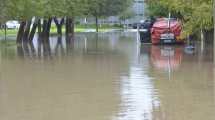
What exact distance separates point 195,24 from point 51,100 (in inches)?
429

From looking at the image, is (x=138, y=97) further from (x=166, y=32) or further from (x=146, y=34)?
(x=146, y=34)

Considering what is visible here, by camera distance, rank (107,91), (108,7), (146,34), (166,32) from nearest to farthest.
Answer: (107,91), (166,32), (146,34), (108,7)

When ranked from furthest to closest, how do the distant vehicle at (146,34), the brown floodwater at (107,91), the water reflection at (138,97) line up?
the distant vehicle at (146,34) < the brown floodwater at (107,91) < the water reflection at (138,97)

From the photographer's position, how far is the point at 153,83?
15367 mm

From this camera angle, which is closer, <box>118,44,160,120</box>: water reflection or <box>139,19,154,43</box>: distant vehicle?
<box>118,44,160,120</box>: water reflection

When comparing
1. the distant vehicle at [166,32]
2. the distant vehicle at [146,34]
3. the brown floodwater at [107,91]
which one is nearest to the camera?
the brown floodwater at [107,91]

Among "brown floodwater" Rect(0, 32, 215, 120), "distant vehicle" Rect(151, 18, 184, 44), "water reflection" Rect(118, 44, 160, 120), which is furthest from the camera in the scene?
"distant vehicle" Rect(151, 18, 184, 44)


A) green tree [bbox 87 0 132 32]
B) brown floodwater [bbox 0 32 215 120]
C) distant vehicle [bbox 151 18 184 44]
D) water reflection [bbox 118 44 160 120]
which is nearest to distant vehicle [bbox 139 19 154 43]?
distant vehicle [bbox 151 18 184 44]

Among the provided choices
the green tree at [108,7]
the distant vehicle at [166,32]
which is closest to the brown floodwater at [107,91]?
the distant vehicle at [166,32]

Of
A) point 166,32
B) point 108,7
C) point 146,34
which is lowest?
point 146,34

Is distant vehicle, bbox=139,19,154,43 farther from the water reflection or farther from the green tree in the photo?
the water reflection

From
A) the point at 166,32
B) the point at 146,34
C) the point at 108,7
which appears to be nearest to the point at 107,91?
the point at 166,32

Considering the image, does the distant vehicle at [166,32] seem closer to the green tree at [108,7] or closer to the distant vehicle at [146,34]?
the distant vehicle at [146,34]

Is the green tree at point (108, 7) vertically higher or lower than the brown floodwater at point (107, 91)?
higher
